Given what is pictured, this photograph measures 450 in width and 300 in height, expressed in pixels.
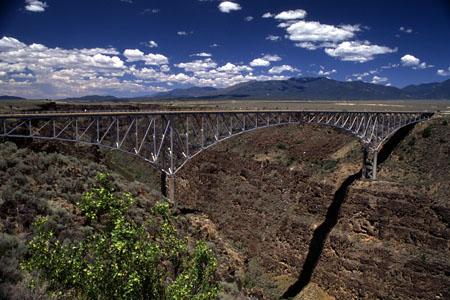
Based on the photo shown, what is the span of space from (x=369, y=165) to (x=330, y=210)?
6.71 metres

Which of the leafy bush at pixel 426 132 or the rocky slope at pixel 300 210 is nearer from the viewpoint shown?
the rocky slope at pixel 300 210

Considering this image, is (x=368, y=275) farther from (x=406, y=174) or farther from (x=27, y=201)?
(x=27, y=201)

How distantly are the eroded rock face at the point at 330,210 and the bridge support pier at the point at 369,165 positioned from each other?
1.09 meters

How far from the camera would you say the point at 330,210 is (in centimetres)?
3300

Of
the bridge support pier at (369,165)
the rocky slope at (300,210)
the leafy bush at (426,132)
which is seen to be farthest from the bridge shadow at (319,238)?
the leafy bush at (426,132)

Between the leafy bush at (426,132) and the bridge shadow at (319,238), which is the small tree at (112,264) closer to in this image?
the bridge shadow at (319,238)

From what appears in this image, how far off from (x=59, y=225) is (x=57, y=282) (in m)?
7.63

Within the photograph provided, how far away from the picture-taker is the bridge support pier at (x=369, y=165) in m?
32.7

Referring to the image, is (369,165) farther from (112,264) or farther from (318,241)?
(112,264)

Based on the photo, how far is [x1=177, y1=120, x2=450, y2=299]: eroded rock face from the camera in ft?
84.1

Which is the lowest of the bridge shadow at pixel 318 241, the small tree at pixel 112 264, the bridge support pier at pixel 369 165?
the bridge shadow at pixel 318 241

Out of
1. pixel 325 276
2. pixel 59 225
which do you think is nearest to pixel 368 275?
pixel 325 276

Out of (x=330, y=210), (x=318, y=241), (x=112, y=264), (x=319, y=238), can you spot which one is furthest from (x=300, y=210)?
(x=112, y=264)

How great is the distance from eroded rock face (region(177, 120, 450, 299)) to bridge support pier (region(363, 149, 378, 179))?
109 centimetres
